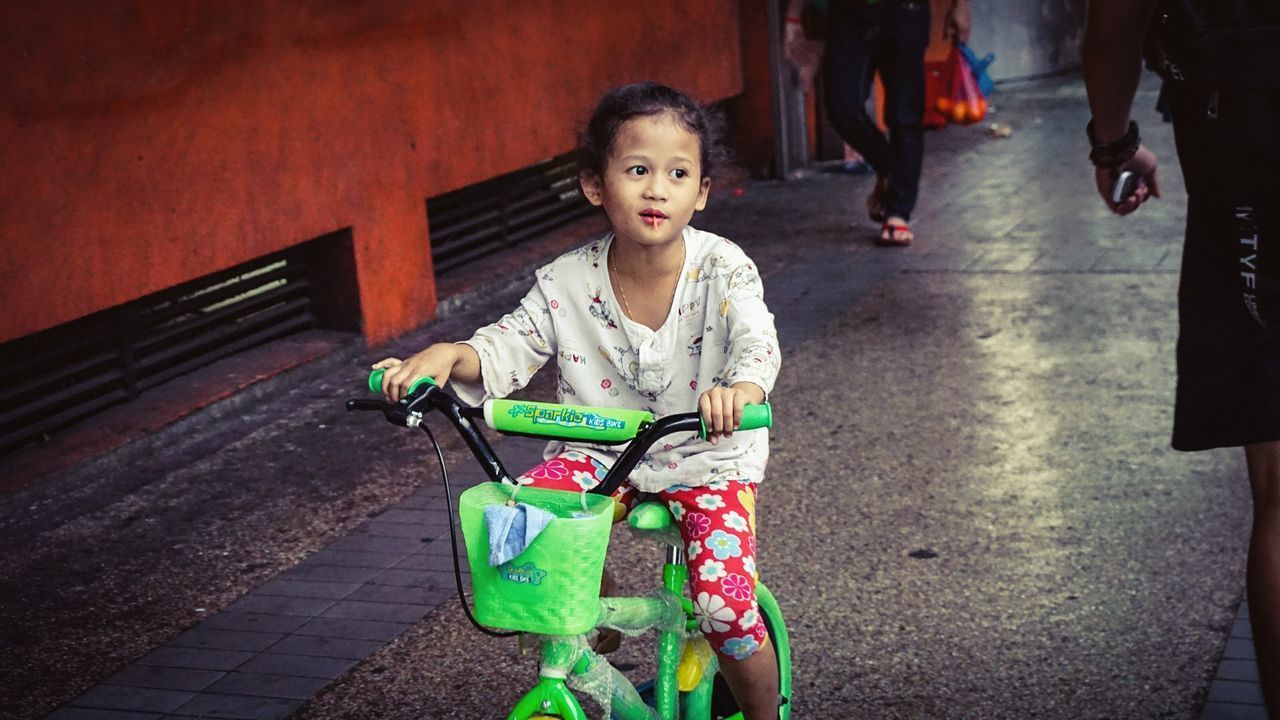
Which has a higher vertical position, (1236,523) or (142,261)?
(142,261)

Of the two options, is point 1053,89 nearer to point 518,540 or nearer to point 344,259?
point 344,259

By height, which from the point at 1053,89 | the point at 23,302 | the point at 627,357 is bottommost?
the point at 1053,89

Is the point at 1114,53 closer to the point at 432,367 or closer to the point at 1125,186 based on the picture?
the point at 1125,186

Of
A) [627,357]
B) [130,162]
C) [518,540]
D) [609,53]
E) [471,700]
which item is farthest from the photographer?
[609,53]

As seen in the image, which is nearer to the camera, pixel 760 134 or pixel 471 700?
pixel 471 700

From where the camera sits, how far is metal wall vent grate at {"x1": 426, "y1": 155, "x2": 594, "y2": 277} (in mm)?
7816

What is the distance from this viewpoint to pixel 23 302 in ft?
16.9

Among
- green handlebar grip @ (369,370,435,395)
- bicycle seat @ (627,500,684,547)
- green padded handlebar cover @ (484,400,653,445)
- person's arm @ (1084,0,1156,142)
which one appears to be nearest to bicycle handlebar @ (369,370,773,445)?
green padded handlebar cover @ (484,400,653,445)

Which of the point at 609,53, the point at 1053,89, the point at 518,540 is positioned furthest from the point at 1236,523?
the point at 1053,89

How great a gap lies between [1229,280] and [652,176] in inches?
42.8

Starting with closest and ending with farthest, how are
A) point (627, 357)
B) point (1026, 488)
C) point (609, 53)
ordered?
point (627, 357), point (1026, 488), point (609, 53)

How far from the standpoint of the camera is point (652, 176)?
2.77 meters

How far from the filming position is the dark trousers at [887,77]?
27.6 ft

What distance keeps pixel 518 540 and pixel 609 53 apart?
6881 mm
